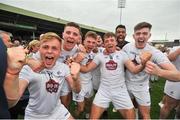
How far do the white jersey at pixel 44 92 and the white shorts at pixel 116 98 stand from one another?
Answer: 1.22 metres

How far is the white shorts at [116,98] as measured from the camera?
525 cm

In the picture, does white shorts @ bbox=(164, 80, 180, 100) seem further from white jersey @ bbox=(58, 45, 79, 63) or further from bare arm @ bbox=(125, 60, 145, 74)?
white jersey @ bbox=(58, 45, 79, 63)

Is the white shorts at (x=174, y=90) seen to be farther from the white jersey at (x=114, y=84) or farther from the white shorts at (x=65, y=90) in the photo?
the white shorts at (x=65, y=90)

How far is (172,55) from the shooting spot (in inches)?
225

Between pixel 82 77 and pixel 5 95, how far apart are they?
4.47 metres

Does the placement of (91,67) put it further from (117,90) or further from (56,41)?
(56,41)

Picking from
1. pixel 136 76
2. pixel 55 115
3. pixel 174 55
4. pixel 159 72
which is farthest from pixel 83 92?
pixel 159 72

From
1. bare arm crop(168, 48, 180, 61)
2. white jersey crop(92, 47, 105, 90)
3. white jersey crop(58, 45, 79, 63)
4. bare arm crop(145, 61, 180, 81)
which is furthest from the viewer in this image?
white jersey crop(92, 47, 105, 90)

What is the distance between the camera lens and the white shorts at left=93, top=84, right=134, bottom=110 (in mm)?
5250

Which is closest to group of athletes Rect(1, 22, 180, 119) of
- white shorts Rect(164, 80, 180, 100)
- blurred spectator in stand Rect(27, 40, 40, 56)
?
white shorts Rect(164, 80, 180, 100)

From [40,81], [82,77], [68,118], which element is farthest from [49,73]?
[82,77]

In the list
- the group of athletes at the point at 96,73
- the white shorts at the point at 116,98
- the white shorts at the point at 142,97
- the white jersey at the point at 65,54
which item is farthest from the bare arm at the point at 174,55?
the white jersey at the point at 65,54

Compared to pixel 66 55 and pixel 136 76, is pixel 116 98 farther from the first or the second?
pixel 66 55

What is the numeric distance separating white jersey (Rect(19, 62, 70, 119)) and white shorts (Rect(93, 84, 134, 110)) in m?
1.22
